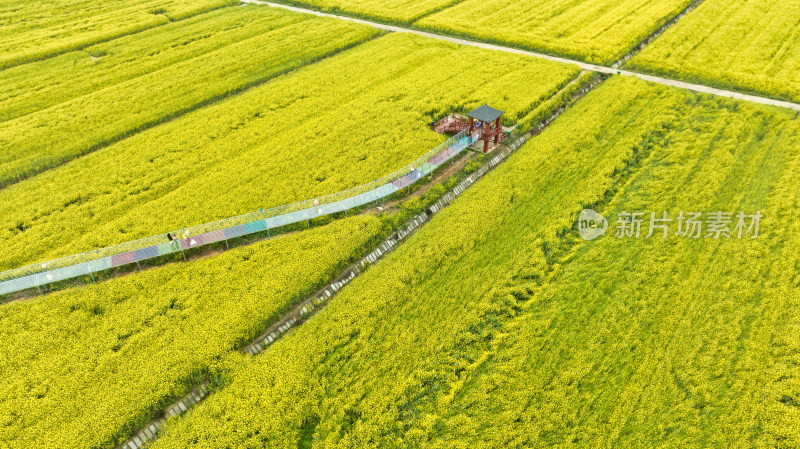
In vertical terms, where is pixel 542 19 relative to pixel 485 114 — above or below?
above

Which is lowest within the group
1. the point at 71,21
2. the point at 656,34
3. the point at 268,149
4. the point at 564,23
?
the point at 268,149

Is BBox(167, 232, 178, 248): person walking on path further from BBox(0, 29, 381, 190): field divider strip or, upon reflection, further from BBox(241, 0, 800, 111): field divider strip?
BBox(241, 0, 800, 111): field divider strip

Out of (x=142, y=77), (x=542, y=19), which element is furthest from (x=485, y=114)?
(x=142, y=77)

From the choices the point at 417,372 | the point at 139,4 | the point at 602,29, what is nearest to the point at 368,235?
the point at 417,372

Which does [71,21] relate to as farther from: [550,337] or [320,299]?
[550,337]

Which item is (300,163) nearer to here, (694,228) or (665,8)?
(694,228)

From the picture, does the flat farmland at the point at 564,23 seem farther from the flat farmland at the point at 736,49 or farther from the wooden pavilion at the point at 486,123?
the wooden pavilion at the point at 486,123

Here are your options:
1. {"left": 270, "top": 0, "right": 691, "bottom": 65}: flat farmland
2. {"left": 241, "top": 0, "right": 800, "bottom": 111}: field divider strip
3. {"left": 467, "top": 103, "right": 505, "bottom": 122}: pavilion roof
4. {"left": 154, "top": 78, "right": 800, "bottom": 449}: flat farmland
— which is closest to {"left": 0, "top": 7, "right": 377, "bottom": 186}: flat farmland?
{"left": 241, "top": 0, "right": 800, "bottom": 111}: field divider strip
